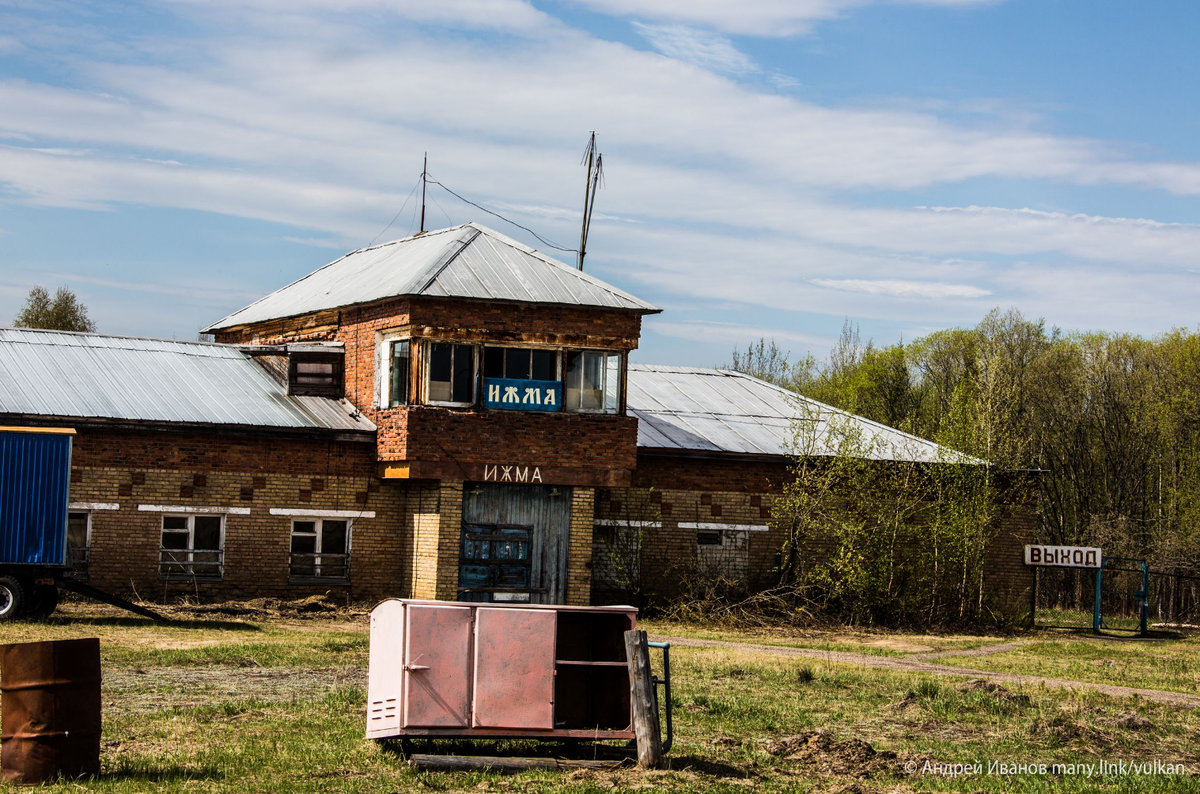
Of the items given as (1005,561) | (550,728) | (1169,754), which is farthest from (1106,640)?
(550,728)

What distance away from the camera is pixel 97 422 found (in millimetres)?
23750

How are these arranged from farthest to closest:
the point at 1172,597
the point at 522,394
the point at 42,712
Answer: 1. the point at 1172,597
2. the point at 522,394
3. the point at 42,712

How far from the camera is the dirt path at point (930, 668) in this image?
61.2 ft

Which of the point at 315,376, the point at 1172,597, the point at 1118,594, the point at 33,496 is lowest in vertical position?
the point at 1118,594

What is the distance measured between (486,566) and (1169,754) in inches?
578

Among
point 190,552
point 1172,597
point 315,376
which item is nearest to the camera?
point 190,552

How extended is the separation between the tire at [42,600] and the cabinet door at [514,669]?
1237 centimetres

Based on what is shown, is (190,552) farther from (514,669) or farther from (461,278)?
(514,669)

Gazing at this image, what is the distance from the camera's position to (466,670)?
11281 mm

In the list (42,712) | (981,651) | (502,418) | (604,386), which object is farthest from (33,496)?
(981,651)

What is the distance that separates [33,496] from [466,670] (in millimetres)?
12317

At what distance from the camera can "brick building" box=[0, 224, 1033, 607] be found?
2456cm

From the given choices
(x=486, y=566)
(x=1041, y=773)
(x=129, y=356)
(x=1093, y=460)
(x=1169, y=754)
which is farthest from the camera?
(x=1093, y=460)

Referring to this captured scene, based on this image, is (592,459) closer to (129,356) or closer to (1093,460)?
(129,356)
